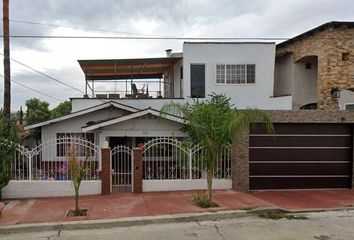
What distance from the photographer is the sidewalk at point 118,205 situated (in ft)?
33.2

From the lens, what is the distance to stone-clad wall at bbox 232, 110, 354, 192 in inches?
550

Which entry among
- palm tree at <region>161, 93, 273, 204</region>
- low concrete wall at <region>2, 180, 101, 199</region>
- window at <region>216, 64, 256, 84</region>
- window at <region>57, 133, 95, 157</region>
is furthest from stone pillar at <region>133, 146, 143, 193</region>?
window at <region>216, 64, 256, 84</region>

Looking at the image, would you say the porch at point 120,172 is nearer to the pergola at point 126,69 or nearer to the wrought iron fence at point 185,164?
the wrought iron fence at point 185,164

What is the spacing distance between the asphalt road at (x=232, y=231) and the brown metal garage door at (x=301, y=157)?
14.9 ft

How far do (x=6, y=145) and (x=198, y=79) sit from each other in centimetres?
1235

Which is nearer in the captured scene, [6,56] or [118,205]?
[118,205]

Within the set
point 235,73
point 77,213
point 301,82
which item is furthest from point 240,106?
point 77,213

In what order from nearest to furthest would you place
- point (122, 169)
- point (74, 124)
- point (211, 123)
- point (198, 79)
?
point (211, 123), point (122, 169), point (74, 124), point (198, 79)

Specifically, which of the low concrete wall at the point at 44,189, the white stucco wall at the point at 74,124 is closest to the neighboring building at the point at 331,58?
the white stucco wall at the point at 74,124

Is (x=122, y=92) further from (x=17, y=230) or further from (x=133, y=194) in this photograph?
(x=17, y=230)

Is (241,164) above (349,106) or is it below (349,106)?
below

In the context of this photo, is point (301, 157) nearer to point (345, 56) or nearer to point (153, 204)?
point (153, 204)

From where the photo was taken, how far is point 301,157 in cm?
1479

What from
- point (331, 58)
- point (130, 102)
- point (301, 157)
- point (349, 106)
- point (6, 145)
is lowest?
point (301, 157)
